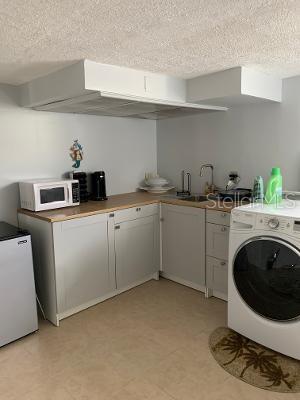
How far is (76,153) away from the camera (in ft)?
10.4

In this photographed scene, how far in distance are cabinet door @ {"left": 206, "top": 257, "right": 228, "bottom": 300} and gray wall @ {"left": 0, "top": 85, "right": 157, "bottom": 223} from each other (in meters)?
1.38

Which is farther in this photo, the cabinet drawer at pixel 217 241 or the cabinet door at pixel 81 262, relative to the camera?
the cabinet drawer at pixel 217 241

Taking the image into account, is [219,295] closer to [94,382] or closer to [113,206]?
[113,206]

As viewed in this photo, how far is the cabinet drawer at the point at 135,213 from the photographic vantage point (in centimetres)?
284

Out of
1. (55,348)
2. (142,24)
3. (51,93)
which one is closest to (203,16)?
(142,24)

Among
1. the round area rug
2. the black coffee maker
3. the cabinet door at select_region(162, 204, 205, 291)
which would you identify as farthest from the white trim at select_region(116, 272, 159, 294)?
the round area rug

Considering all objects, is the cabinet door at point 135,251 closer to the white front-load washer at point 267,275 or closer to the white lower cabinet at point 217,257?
the white lower cabinet at point 217,257

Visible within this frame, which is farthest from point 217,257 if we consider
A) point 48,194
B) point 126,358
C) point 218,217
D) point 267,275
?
point 48,194

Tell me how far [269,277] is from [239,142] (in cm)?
156

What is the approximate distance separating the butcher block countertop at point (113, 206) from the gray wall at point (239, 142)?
19.4 inches

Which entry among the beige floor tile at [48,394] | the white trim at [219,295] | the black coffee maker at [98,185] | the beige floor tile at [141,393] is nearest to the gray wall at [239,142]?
the black coffee maker at [98,185]

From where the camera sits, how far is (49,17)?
1.46 metres

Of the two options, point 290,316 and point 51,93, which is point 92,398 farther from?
point 51,93

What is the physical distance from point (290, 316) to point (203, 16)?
1.78 meters
